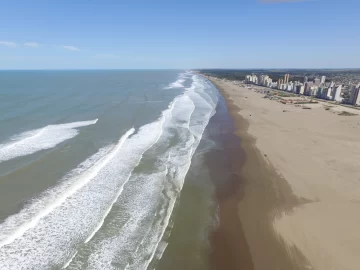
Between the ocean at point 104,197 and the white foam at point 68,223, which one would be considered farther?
the ocean at point 104,197

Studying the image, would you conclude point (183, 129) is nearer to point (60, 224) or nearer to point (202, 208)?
point (202, 208)

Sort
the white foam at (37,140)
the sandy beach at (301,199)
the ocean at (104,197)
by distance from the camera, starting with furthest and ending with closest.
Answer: the white foam at (37,140) → the sandy beach at (301,199) → the ocean at (104,197)

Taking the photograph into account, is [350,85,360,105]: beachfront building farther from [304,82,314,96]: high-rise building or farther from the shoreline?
the shoreline

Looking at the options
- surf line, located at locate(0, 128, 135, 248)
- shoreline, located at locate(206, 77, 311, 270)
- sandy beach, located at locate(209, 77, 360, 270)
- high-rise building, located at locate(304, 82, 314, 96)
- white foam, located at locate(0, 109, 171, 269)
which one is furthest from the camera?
high-rise building, located at locate(304, 82, 314, 96)

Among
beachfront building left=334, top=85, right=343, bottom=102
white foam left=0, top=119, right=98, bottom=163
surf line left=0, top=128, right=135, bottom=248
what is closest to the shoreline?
surf line left=0, top=128, right=135, bottom=248

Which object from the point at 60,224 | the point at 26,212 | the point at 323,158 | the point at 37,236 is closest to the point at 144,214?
the point at 60,224

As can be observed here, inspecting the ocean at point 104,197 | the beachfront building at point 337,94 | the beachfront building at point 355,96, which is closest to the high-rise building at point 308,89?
the beachfront building at point 337,94

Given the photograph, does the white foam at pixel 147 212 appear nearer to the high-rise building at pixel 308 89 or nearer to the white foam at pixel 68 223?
the white foam at pixel 68 223
